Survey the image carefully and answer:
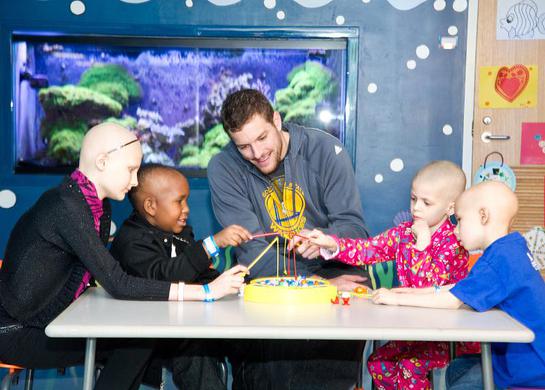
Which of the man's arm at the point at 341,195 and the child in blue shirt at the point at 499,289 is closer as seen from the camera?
the child in blue shirt at the point at 499,289

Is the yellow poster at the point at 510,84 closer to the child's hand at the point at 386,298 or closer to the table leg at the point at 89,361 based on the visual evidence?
the child's hand at the point at 386,298

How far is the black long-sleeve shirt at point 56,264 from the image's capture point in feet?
8.32

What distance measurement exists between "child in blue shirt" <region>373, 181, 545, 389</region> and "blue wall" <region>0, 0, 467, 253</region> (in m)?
2.21

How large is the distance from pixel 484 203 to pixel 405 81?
236cm

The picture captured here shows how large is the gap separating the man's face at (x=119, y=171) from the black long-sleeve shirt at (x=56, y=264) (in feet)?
0.37

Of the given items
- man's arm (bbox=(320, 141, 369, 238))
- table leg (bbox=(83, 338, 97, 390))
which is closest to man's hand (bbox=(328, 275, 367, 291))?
man's arm (bbox=(320, 141, 369, 238))

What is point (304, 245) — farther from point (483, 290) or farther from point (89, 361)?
point (89, 361)

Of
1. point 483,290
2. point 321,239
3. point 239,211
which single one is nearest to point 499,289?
point 483,290

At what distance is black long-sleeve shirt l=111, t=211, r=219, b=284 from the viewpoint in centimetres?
288

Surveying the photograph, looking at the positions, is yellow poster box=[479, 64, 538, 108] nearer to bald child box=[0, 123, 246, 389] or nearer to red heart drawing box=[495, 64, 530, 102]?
red heart drawing box=[495, 64, 530, 102]

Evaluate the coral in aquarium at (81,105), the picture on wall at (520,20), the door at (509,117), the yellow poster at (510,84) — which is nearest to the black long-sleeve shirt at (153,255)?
the coral in aquarium at (81,105)

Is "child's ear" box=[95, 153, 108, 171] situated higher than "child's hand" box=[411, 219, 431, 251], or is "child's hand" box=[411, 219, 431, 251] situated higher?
"child's ear" box=[95, 153, 108, 171]

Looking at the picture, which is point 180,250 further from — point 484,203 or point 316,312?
point 484,203

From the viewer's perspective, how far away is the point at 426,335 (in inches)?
82.7
